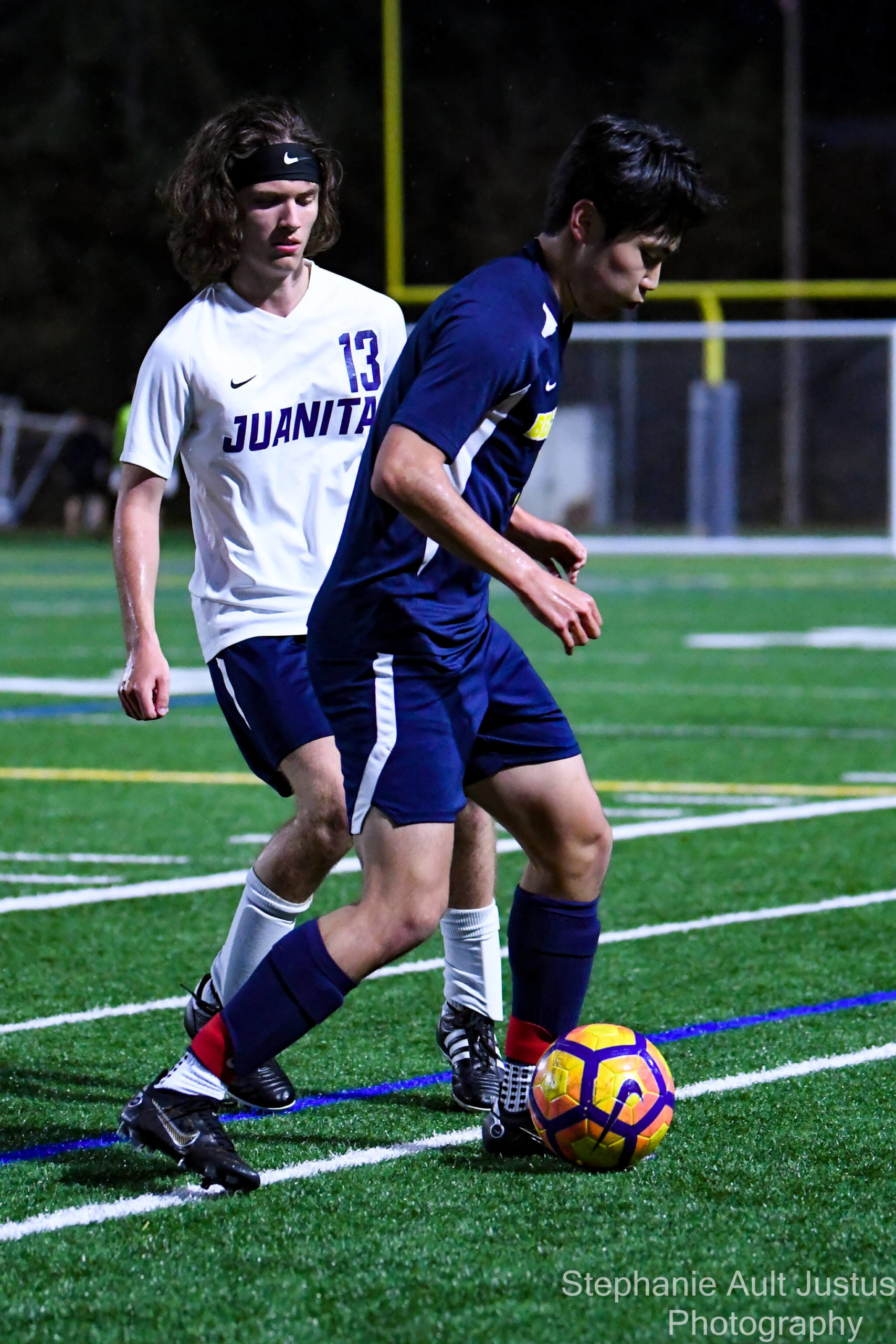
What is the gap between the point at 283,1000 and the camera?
12.8 ft

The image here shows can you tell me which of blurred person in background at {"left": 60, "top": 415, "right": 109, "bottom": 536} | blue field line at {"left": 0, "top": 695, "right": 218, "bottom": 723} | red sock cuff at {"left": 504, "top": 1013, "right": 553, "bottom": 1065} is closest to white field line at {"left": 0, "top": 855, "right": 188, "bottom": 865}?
red sock cuff at {"left": 504, "top": 1013, "right": 553, "bottom": 1065}

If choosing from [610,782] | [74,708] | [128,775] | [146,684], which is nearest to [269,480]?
[146,684]

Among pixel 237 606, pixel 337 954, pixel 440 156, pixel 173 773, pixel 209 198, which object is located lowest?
pixel 173 773

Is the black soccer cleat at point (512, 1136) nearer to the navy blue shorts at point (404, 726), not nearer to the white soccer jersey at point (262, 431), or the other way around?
the navy blue shorts at point (404, 726)

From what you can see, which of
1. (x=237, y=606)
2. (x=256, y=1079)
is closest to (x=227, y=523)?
(x=237, y=606)

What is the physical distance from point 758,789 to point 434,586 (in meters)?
5.37

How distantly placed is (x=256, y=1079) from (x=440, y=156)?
4150 cm

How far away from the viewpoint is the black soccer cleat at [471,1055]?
14.8ft

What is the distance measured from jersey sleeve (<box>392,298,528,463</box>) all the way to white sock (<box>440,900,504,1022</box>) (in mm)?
1352

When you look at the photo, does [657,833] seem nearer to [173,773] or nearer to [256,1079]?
[173,773]

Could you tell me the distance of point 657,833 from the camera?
8023 millimetres

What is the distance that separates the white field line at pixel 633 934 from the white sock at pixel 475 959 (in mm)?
544

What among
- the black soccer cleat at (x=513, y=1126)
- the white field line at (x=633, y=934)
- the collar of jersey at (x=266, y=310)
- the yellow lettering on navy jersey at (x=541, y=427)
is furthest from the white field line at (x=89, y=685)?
the yellow lettering on navy jersey at (x=541, y=427)

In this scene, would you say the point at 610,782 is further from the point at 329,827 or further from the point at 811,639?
the point at 811,639
